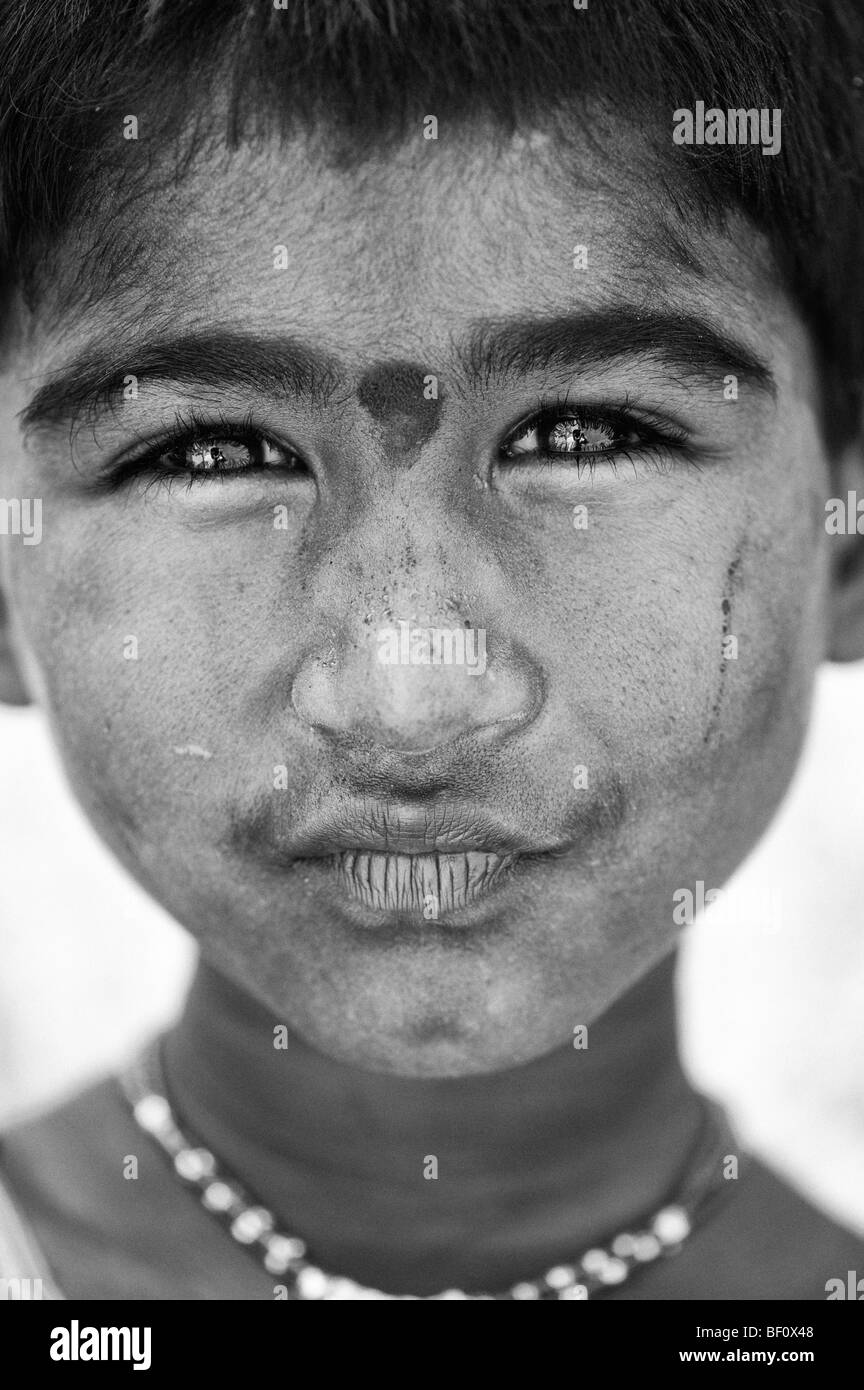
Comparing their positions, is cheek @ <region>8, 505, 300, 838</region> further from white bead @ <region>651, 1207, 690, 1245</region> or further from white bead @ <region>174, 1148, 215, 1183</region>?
A: white bead @ <region>651, 1207, 690, 1245</region>

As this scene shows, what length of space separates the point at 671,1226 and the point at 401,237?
941 millimetres

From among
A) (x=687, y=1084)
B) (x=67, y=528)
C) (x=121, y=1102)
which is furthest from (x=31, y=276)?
(x=687, y=1084)

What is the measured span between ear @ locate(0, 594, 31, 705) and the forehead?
48cm

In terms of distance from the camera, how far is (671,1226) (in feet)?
5.01

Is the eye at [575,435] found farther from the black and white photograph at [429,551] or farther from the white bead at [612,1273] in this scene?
the white bead at [612,1273]

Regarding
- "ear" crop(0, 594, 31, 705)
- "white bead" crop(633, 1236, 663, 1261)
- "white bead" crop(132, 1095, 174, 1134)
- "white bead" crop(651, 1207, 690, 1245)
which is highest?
"ear" crop(0, 594, 31, 705)

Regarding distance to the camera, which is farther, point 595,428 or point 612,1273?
point 612,1273

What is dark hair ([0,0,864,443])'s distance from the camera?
114cm

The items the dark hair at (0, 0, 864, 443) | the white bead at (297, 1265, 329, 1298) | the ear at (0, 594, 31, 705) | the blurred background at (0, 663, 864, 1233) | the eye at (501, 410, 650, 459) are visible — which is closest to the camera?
the dark hair at (0, 0, 864, 443)

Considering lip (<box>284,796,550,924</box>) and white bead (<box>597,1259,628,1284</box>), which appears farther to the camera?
white bead (<box>597,1259,628,1284</box>)

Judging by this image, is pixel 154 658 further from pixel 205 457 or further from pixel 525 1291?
pixel 525 1291

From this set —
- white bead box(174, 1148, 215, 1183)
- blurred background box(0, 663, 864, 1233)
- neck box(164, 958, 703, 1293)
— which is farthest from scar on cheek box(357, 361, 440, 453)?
blurred background box(0, 663, 864, 1233)

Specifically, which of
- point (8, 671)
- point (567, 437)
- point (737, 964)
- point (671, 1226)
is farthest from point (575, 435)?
point (737, 964)

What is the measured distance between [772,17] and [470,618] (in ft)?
1.79
